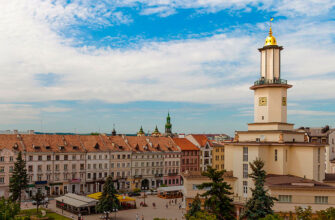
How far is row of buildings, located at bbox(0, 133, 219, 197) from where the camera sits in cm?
7362

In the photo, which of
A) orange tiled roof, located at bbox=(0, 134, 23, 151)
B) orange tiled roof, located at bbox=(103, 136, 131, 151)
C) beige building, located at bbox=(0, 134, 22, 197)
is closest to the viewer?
beige building, located at bbox=(0, 134, 22, 197)

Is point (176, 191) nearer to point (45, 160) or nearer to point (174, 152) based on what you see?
point (174, 152)

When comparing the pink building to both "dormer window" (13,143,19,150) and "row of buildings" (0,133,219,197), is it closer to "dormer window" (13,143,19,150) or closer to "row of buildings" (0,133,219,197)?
"row of buildings" (0,133,219,197)

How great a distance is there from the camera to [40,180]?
74.3 metres

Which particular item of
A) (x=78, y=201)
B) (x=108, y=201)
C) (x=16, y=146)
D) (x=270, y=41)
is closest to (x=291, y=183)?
(x=270, y=41)

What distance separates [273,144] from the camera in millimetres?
45656

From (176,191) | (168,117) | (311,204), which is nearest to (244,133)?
(311,204)

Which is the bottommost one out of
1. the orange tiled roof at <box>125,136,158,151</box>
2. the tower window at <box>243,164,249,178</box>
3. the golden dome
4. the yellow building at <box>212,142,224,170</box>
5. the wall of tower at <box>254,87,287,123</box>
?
the yellow building at <box>212,142,224,170</box>

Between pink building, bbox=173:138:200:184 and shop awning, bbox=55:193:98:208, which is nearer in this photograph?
shop awning, bbox=55:193:98:208

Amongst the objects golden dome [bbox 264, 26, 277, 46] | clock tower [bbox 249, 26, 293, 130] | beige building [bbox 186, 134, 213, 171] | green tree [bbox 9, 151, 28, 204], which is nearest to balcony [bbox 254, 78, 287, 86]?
clock tower [bbox 249, 26, 293, 130]

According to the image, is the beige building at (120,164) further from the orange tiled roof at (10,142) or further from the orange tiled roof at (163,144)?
the orange tiled roof at (10,142)

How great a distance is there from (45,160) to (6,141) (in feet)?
29.0

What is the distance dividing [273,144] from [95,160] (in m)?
48.5

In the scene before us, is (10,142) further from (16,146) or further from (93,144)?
(93,144)
